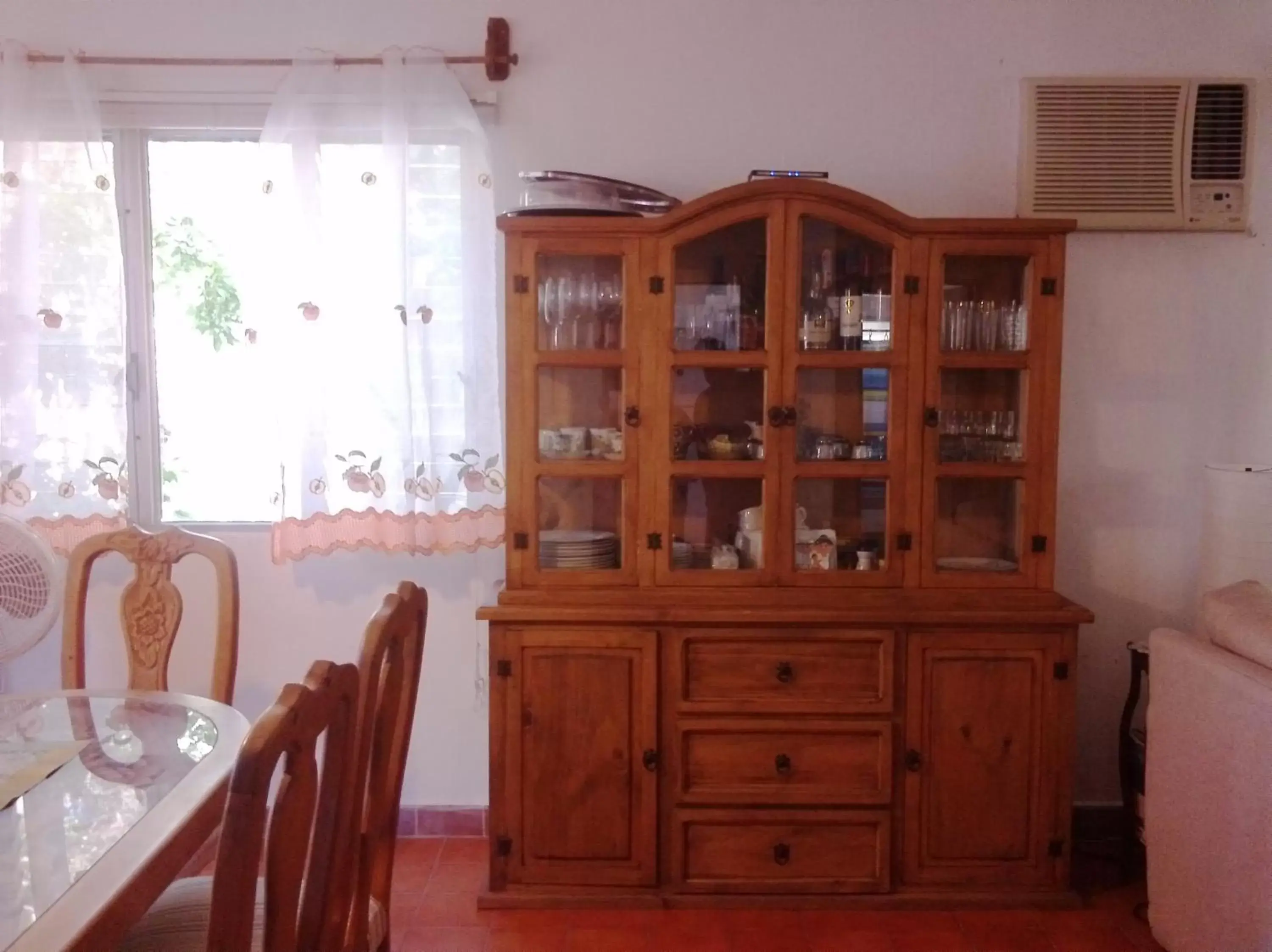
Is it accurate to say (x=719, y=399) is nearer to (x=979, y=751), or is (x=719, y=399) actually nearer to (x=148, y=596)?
(x=979, y=751)

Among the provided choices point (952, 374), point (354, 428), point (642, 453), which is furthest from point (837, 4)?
point (354, 428)

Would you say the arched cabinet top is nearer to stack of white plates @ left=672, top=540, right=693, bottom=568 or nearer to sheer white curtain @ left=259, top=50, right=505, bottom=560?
sheer white curtain @ left=259, top=50, right=505, bottom=560

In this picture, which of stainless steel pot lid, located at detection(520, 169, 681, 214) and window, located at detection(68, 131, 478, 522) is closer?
stainless steel pot lid, located at detection(520, 169, 681, 214)

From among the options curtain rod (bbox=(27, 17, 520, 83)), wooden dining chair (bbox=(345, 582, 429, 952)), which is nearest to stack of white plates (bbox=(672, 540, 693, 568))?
wooden dining chair (bbox=(345, 582, 429, 952))

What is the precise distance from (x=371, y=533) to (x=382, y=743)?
1168mm

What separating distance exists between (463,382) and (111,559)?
1095 mm

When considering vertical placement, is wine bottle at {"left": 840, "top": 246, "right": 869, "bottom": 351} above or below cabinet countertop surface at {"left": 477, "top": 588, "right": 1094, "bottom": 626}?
above

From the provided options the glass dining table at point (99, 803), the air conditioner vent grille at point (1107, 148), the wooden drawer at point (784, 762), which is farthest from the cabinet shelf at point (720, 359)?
the glass dining table at point (99, 803)

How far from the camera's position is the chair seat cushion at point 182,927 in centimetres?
138

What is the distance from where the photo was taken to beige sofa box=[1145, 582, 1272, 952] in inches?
65.6

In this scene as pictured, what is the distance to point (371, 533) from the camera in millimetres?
2361

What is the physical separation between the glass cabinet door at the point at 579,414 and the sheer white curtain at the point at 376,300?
0.25 metres

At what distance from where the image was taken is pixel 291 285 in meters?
2.32

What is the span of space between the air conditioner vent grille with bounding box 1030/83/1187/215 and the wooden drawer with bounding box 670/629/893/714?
129cm
